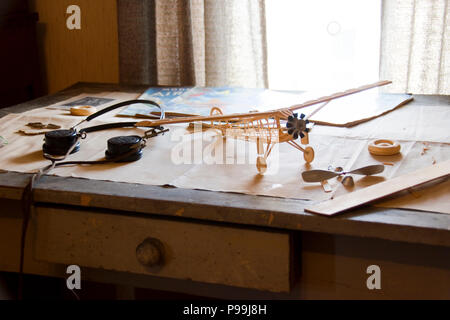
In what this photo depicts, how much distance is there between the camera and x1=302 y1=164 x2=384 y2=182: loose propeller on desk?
965mm

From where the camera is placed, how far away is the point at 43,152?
115cm

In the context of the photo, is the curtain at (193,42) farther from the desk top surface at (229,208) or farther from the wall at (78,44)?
the desk top surface at (229,208)

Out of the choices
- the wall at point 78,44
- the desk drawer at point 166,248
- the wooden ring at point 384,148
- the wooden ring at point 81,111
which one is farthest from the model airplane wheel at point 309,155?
the wall at point 78,44

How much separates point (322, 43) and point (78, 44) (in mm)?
834

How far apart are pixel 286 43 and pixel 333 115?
646 mm

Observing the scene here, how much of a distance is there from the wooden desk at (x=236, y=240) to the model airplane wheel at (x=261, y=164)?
110 millimetres

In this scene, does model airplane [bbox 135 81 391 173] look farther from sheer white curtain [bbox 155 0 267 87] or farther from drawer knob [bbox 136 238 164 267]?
sheer white curtain [bbox 155 0 267 87]

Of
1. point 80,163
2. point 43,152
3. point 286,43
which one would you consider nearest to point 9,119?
point 43,152

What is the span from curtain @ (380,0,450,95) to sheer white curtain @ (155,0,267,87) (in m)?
0.38

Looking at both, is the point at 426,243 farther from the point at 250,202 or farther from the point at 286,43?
the point at 286,43

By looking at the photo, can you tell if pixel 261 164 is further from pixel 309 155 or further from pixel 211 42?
pixel 211 42

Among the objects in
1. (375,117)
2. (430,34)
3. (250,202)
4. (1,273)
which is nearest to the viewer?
(250,202)

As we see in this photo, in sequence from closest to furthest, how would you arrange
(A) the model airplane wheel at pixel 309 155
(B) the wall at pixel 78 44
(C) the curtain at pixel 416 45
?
(A) the model airplane wheel at pixel 309 155
(C) the curtain at pixel 416 45
(B) the wall at pixel 78 44

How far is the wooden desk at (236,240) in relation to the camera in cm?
85
